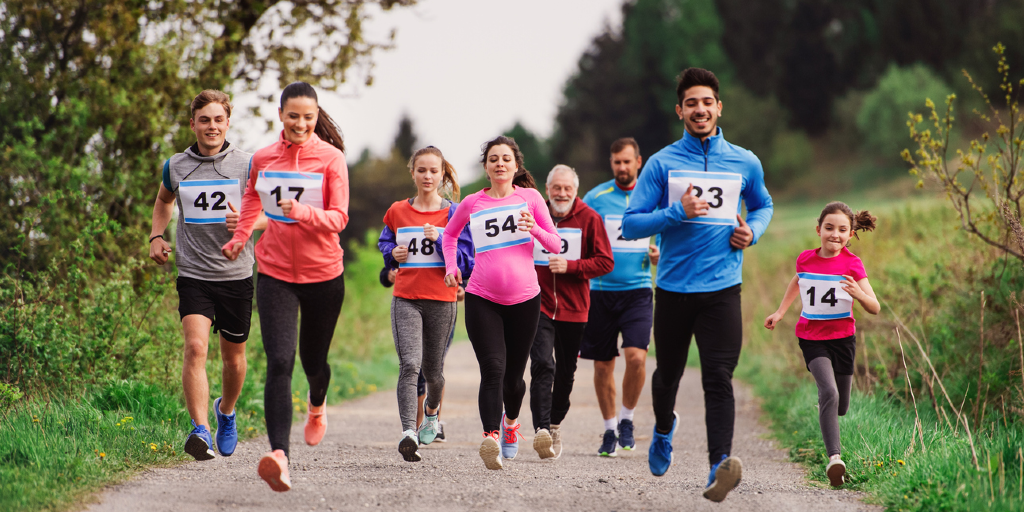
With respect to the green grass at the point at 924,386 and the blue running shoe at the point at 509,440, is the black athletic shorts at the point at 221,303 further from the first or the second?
the green grass at the point at 924,386

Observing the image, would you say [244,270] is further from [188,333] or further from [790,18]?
[790,18]

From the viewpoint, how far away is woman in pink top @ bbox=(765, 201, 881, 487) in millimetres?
5930

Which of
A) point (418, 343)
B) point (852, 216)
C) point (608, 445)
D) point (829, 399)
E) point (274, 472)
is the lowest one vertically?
point (608, 445)

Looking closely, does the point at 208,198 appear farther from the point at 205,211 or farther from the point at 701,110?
the point at 701,110

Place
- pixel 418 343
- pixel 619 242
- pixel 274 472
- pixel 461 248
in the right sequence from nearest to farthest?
pixel 274 472 < pixel 418 343 < pixel 461 248 < pixel 619 242

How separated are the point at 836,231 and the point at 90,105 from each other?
292 inches

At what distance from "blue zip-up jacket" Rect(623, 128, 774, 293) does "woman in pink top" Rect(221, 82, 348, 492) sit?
5.77 feet

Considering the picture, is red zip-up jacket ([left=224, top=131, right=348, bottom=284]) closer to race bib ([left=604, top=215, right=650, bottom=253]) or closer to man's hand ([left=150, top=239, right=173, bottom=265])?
man's hand ([left=150, top=239, right=173, bottom=265])

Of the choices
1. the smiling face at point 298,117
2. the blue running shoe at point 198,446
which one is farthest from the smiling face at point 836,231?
the blue running shoe at point 198,446

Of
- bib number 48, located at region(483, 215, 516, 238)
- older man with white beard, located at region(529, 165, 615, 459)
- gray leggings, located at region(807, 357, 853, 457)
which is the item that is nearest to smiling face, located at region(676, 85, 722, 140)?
bib number 48, located at region(483, 215, 516, 238)

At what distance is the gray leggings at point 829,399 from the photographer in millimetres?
5902

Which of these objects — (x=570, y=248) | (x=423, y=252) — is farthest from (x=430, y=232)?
(x=570, y=248)

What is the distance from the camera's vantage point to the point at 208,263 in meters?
6.04

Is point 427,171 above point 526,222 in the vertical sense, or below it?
above
